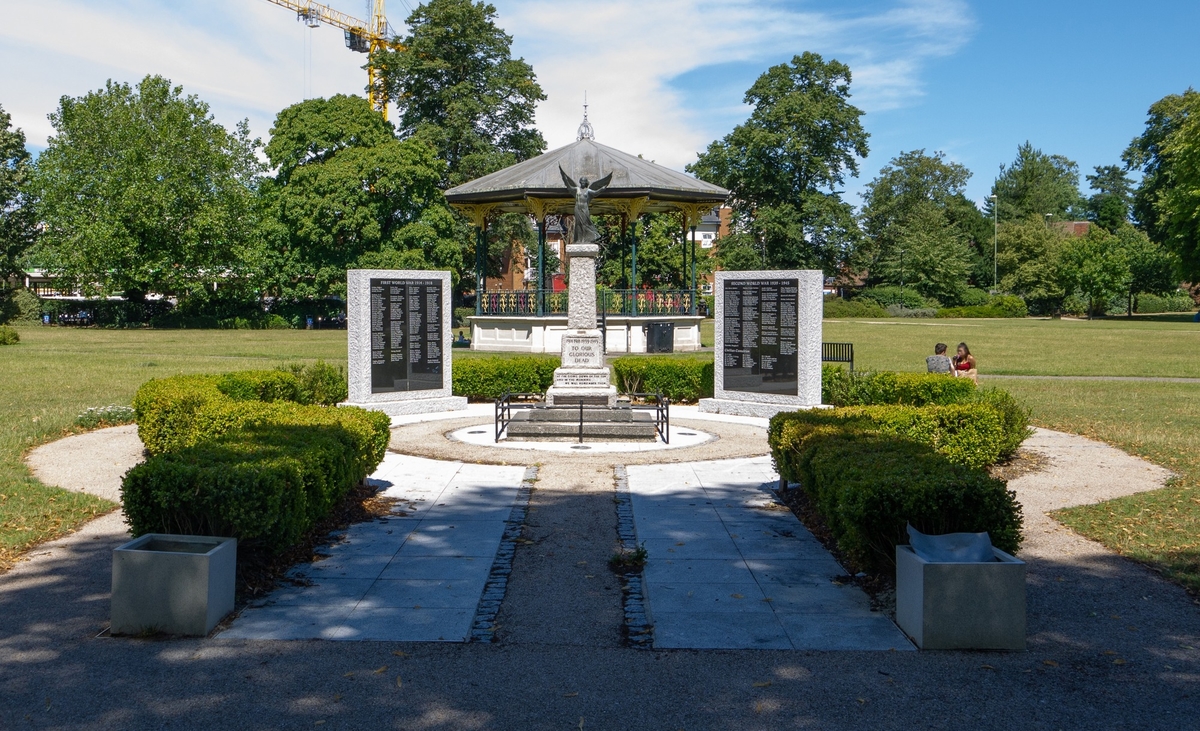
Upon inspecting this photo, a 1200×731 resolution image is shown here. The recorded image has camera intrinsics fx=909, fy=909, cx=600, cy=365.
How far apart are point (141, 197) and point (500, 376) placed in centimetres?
3839

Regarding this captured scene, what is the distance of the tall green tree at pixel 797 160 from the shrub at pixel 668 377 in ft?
130

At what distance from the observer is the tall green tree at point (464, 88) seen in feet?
161

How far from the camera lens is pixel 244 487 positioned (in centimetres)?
624

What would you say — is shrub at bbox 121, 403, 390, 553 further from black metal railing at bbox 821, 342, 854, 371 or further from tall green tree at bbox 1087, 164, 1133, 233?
tall green tree at bbox 1087, 164, 1133, 233

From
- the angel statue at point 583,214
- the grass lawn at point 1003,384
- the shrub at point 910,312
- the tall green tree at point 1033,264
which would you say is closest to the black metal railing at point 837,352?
the grass lawn at point 1003,384

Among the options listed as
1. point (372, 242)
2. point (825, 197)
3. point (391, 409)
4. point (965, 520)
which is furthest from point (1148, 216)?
point (965, 520)

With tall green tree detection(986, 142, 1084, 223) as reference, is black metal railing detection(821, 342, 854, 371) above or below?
below

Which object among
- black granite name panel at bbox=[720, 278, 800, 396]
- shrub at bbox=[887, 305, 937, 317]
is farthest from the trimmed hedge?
shrub at bbox=[887, 305, 937, 317]

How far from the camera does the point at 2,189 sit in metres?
54.4

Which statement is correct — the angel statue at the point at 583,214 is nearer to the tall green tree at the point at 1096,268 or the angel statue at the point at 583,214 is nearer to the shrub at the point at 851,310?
the shrub at the point at 851,310

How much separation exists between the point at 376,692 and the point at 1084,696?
383 centimetres

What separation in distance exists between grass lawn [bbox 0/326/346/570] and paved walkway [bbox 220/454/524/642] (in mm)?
2685

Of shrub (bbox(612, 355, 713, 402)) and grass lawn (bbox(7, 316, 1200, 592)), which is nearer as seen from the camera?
grass lawn (bbox(7, 316, 1200, 592))

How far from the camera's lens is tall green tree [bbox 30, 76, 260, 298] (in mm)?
48719
